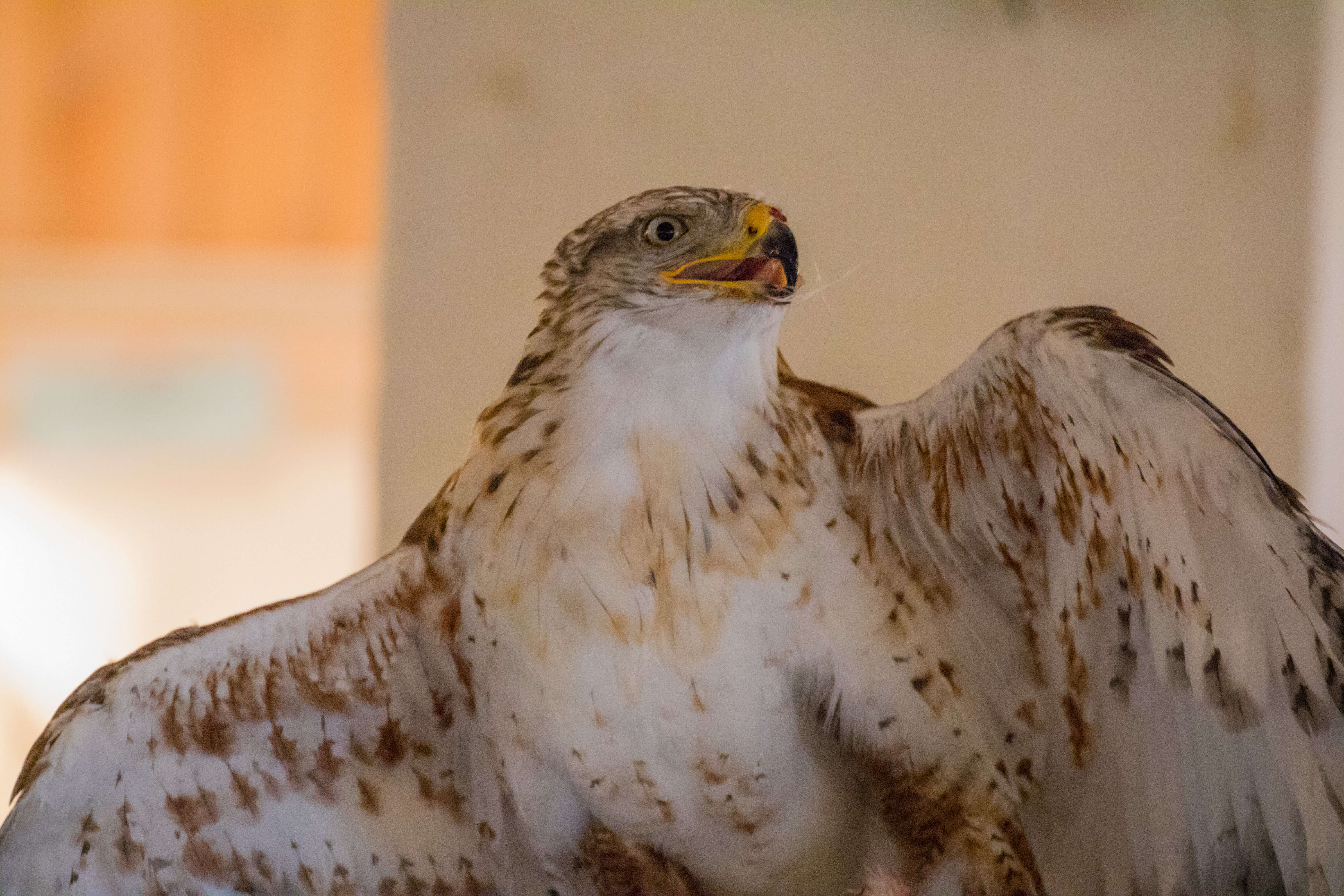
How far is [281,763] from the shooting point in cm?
108

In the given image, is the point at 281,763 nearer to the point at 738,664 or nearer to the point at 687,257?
the point at 738,664

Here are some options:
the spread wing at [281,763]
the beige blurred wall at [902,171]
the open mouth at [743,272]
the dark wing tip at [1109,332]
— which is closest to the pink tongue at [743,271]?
the open mouth at [743,272]

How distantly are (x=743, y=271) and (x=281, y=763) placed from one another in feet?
2.15

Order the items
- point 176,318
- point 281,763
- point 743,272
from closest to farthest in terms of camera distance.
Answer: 1. point 743,272
2. point 281,763
3. point 176,318

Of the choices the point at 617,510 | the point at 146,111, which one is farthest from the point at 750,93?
the point at 146,111

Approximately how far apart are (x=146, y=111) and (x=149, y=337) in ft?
0.86

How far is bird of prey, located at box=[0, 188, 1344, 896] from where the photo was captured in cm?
96

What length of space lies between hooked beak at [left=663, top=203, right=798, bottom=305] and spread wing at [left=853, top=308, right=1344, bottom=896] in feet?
0.60

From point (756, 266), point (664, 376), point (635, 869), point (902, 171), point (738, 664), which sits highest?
point (902, 171)

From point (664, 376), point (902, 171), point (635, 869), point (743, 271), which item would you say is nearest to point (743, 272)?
point (743, 271)

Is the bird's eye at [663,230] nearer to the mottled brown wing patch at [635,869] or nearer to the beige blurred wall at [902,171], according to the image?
the beige blurred wall at [902,171]

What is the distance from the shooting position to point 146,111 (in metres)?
1.24

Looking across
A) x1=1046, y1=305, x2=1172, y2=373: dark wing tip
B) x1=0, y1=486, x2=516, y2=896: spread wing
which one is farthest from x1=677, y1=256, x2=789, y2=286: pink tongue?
x1=0, y1=486, x2=516, y2=896: spread wing

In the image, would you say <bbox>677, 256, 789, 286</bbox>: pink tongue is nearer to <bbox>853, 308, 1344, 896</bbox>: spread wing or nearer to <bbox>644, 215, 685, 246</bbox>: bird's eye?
<bbox>644, 215, 685, 246</bbox>: bird's eye
